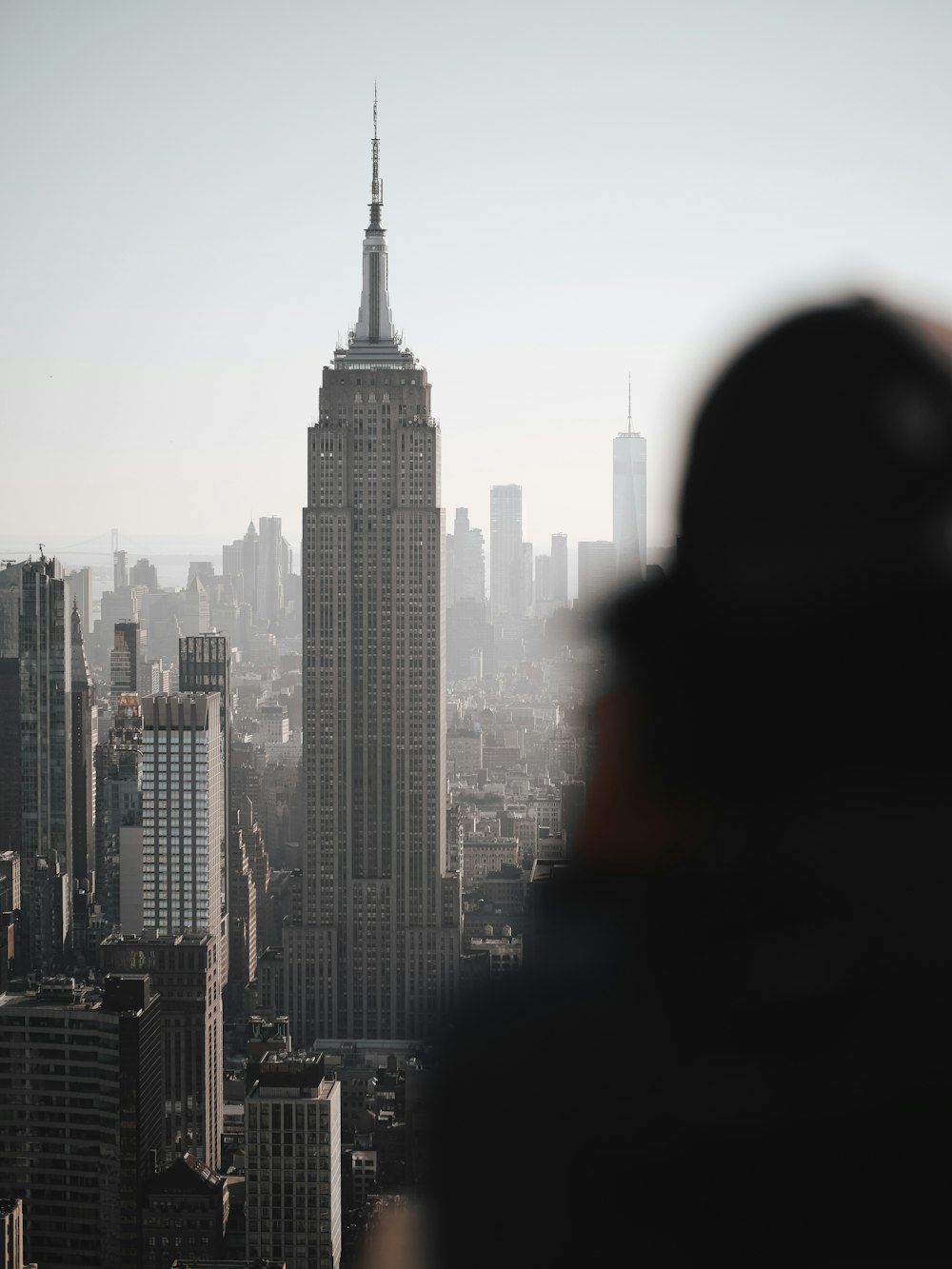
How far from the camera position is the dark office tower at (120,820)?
13.6 metres

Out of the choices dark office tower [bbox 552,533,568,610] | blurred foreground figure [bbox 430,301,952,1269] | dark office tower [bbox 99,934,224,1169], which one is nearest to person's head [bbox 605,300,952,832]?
blurred foreground figure [bbox 430,301,952,1269]

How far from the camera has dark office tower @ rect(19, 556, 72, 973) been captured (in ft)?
49.0

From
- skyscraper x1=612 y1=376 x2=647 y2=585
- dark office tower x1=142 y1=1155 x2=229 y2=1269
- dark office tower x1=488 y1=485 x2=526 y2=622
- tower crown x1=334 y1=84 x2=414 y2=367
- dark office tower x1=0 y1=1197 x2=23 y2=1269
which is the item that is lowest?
dark office tower x1=142 y1=1155 x2=229 y2=1269

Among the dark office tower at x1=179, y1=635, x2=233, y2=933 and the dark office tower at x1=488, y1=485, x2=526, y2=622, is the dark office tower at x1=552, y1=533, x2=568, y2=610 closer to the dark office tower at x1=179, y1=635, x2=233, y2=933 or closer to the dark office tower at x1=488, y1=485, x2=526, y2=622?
the dark office tower at x1=488, y1=485, x2=526, y2=622

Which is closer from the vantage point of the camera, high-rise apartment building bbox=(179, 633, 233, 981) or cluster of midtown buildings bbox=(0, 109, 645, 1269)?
cluster of midtown buildings bbox=(0, 109, 645, 1269)

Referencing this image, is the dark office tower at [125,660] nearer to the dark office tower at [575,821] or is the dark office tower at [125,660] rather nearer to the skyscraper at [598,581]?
the skyscraper at [598,581]

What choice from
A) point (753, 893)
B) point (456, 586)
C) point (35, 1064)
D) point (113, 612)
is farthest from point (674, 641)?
point (113, 612)

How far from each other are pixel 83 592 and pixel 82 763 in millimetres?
1889

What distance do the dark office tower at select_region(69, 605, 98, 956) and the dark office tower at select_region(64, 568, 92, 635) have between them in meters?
0.07

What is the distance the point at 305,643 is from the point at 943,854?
1517 centimetres

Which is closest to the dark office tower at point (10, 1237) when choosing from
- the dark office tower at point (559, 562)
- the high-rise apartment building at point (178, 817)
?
the dark office tower at point (559, 562)

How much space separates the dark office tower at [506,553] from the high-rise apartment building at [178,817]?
2.99 metres

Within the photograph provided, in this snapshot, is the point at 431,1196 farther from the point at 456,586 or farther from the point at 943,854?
the point at 456,586

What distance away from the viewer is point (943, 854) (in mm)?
→ 626
